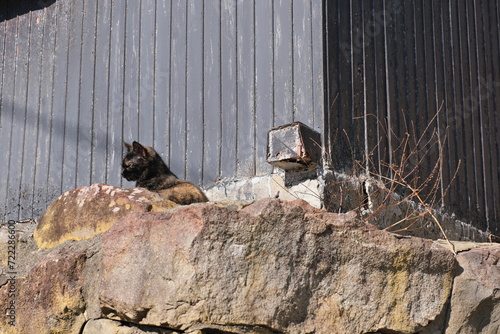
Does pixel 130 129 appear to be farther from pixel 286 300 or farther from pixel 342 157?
pixel 286 300

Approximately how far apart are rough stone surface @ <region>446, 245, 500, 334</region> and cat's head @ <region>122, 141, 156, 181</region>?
3.19 meters

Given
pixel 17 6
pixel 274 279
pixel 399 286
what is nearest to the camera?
pixel 274 279

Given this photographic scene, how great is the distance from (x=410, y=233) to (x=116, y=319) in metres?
3.19

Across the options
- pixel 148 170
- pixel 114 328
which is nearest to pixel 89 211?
pixel 114 328

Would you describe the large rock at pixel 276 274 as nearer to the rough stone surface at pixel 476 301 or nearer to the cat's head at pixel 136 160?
the rough stone surface at pixel 476 301

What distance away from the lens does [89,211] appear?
361cm

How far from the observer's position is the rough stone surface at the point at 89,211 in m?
3.54

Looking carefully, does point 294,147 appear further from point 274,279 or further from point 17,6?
point 17,6

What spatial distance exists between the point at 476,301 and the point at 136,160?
134 inches

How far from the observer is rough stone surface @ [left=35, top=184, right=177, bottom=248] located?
3.54 meters

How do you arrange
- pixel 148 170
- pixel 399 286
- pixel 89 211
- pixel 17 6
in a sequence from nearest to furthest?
pixel 399 286, pixel 89 211, pixel 148 170, pixel 17 6

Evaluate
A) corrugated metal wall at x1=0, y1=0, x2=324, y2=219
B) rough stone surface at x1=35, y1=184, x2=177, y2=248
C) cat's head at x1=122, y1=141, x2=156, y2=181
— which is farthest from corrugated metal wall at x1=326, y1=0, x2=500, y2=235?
rough stone surface at x1=35, y1=184, x2=177, y2=248

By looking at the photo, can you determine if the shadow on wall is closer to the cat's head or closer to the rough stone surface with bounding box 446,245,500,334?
the cat's head

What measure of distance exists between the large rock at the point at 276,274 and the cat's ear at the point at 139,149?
269cm
